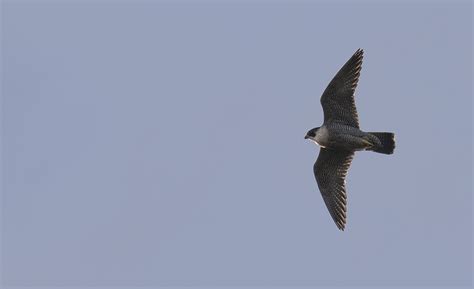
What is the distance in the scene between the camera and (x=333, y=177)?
19.2m

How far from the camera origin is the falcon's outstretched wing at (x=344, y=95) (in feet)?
59.9

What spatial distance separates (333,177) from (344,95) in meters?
1.88

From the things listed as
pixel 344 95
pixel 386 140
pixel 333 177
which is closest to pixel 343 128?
pixel 344 95

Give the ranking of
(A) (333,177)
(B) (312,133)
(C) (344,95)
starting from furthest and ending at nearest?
(A) (333,177)
(B) (312,133)
(C) (344,95)

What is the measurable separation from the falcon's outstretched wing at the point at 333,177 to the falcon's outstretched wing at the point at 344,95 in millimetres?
938

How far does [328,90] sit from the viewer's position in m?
18.3

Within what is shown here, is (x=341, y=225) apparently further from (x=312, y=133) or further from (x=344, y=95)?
(x=344, y=95)

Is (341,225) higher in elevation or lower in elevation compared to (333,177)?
lower

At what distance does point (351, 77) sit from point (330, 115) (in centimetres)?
87

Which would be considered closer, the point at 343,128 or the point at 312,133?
the point at 343,128

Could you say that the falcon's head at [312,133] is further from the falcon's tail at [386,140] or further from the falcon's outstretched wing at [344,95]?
the falcon's tail at [386,140]

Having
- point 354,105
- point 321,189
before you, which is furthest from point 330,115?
point 321,189

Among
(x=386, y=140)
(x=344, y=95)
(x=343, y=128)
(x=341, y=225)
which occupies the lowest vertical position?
(x=341, y=225)

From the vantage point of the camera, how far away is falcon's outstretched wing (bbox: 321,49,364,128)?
18.2m
